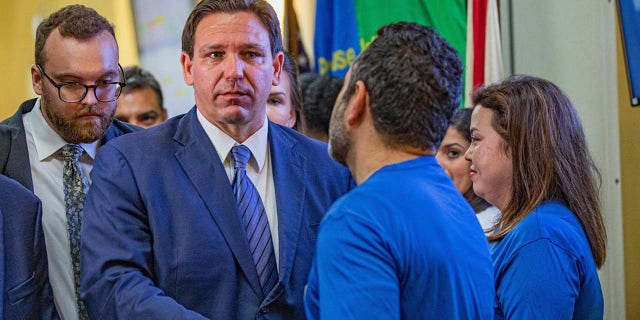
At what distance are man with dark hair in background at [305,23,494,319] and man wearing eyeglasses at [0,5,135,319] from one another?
2.94 ft

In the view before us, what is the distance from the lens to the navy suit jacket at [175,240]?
2057 mm

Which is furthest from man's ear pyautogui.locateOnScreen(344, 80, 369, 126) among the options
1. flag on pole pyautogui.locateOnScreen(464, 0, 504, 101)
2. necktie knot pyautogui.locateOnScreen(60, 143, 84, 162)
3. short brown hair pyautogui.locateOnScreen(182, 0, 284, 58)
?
flag on pole pyautogui.locateOnScreen(464, 0, 504, 101)

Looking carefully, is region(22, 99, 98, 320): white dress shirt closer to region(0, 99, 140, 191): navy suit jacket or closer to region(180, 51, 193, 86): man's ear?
region(0, 99, 140, 191): navy suit jacket

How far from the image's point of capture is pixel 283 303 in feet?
7.00

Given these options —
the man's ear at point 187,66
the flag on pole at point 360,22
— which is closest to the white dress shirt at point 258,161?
the man's ear at point 187,66

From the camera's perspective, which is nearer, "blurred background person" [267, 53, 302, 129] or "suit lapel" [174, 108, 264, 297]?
"suit lapel" [174, 108, 264, 297]

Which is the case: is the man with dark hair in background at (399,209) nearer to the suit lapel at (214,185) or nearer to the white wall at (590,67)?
the suit lapel at (214,185)

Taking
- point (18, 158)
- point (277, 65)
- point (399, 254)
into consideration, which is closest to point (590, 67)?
point (277, 65)

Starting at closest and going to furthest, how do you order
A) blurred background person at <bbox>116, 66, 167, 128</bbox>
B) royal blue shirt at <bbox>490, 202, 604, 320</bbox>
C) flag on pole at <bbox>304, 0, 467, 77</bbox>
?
royal blue shirt at <bbox>490, 202, 604, 320</bbox> < blurred background person at <bbox>116, 66, 167, 128</bbox> < flag on pole at <bbox>304, 0, 467, 77</bbox>

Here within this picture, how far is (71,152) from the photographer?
254 cm

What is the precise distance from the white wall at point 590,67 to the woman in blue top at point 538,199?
4.31ft

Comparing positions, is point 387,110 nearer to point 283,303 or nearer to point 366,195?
point 366,195

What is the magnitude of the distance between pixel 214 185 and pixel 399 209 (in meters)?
0.64

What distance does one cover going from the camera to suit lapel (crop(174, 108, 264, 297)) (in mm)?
2115
